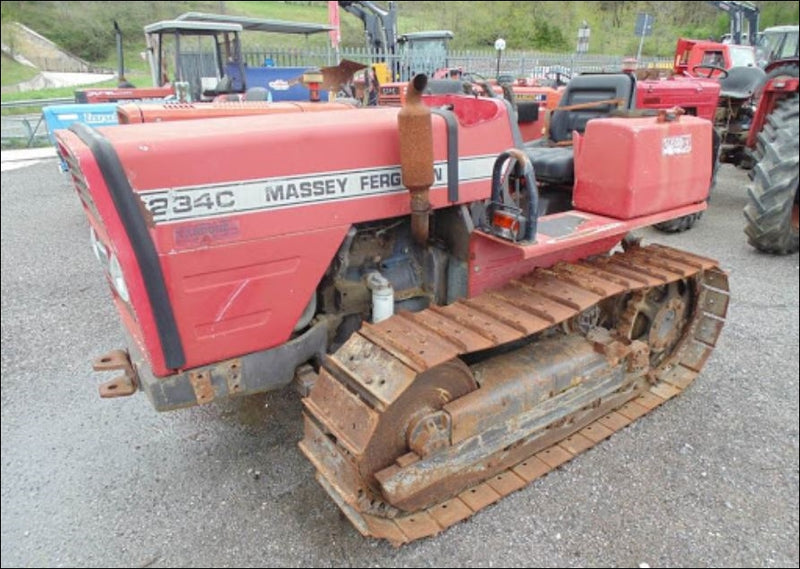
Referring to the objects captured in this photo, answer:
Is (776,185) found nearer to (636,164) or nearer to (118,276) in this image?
(636,164)

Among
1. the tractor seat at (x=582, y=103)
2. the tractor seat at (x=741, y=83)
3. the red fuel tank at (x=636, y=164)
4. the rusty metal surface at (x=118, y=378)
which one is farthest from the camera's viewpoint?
the tractor seat at (x=741, y=83)

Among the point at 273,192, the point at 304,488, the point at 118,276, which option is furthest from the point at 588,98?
the point at 118,276

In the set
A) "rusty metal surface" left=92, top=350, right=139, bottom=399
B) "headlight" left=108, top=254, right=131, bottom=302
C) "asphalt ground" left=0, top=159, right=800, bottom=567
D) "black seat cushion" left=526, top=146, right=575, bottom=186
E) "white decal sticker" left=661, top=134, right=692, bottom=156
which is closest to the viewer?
"headlight" left=108, top=254, right=131, bottom=302

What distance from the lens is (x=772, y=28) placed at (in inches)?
339

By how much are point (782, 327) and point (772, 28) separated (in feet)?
22.4

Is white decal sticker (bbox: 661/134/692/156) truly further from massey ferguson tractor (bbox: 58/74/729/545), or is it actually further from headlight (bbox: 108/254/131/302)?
headlight (bbox: 108/254/131/302)

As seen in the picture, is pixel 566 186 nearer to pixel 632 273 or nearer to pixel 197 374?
pixel 632 273

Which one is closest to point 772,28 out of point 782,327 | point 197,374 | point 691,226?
point 691,226

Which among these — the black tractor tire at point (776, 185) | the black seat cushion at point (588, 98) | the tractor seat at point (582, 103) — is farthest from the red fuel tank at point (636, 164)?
the black tractor tire at point (776, 185)

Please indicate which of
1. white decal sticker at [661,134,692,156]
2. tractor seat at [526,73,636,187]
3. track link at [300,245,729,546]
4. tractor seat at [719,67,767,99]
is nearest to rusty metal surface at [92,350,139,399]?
track link at [300,245,729,546]

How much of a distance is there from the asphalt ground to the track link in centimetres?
8

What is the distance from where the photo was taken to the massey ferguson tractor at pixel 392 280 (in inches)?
78.0

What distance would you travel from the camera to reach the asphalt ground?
2234mm

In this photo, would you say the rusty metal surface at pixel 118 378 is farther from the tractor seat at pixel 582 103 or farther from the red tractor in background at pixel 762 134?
the red tractor in background at pixel 762 134
